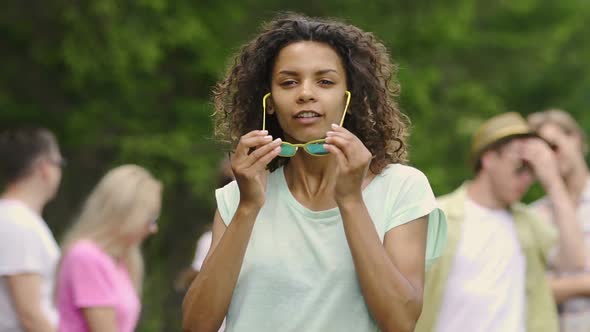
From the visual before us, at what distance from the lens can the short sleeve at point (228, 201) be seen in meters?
3.88

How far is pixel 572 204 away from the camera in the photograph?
7.43 meters

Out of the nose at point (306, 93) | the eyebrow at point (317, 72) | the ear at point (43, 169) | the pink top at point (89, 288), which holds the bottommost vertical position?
the pink top at point (89, 288)

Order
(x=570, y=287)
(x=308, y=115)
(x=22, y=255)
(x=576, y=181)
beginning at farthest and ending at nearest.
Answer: (x=576, y=181) → (x=570, y=287) → (x=22, y=255) → (x=308, y=115)

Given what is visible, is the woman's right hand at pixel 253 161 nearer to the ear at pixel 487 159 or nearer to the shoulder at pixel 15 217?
the shoulder at pixel 15 217

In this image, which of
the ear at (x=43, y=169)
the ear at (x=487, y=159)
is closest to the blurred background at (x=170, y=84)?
the ear at (x=43, y=169)

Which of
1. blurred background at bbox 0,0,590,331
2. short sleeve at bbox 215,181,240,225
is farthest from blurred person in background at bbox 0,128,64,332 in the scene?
blurred background at bbox 0,0,590,331

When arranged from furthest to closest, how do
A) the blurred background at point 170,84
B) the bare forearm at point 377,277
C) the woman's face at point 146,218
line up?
the blurred background at point 170,84, the woman's face at point 146,218, the bare forearm at point 377,277

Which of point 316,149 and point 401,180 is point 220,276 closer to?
point 316,149

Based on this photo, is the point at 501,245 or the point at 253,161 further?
the point at 501,245

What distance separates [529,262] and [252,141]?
3.11 meters

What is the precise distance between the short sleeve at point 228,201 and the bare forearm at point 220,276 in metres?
0.18

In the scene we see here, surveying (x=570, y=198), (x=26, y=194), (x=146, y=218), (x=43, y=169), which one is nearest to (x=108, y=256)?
(x=146, y=218)

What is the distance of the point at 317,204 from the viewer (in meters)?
3.80

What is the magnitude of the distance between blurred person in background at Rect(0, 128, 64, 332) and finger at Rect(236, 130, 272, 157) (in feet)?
8.37
